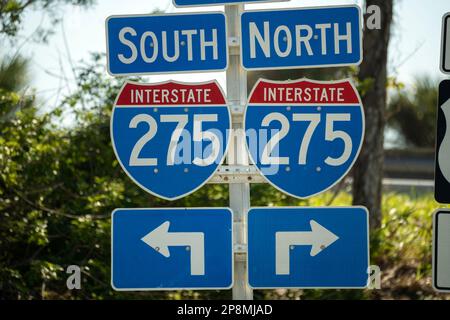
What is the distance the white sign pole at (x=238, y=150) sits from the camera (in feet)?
13.3

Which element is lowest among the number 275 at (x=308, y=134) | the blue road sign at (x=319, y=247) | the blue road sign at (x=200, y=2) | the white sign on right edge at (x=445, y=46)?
the blue road sign at (x=319, y=247)

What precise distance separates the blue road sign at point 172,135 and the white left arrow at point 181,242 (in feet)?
0.67

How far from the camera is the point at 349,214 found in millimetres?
3920

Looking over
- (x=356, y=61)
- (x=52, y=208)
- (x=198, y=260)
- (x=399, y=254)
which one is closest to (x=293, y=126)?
(x=356, y=61)

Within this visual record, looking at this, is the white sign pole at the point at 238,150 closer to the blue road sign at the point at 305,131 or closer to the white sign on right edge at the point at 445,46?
the blue road sign at the point at 305,131

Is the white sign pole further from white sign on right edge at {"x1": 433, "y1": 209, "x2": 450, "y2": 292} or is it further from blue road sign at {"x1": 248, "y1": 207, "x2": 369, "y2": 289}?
white sign on right edge at {"x1": 433, "y1": 209, "x2": 450, "y2": 292}

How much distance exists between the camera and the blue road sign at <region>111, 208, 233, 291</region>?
3.96 m

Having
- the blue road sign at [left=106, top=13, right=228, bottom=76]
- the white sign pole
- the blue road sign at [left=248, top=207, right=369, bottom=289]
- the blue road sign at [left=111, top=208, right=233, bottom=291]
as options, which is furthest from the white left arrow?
the blue road sign at [left=106, top=13, right=228, bottom=76]

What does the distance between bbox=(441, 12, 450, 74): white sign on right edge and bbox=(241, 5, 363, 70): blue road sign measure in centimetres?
46

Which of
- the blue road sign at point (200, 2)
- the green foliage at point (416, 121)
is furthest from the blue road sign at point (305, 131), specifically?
the green foliage at point (416, 121)

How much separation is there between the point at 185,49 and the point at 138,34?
255mm

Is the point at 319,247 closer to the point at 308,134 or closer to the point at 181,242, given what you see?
the point at 308,134

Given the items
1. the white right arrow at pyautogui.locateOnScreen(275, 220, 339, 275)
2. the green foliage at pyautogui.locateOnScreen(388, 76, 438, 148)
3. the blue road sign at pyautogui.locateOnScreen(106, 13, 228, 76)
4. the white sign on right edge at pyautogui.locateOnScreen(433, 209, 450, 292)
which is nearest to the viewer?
the white sign on right edge at pyautogui.locateOnScreen(433, 209, 450, 292)

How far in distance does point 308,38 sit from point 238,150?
66cm
